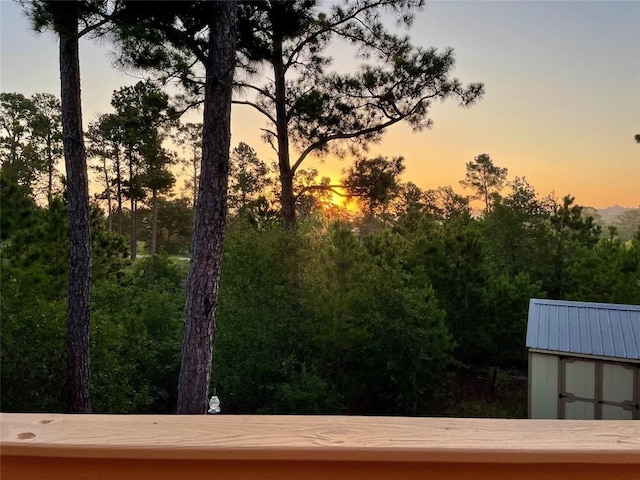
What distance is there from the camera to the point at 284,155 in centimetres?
343

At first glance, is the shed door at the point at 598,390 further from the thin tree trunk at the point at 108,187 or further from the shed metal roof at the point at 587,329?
the thin tree trunk at the point at 108,187

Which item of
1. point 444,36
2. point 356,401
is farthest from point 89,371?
point 444,36

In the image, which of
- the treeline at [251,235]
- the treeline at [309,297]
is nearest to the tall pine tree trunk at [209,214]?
the treeline at [251,235]

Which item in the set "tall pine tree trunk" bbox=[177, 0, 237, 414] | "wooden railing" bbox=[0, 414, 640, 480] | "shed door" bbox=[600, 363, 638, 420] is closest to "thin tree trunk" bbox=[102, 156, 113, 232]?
"tall pine tree trunk" bbox=[177, 0, 237, 414]

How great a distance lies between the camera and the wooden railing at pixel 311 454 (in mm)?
368

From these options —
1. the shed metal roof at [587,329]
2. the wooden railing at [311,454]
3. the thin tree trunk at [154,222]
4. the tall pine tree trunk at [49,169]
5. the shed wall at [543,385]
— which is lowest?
the shed wall at [543,385]

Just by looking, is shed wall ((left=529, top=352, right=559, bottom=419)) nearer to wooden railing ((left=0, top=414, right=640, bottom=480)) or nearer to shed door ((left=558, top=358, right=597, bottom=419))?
shed door ((left=558, top=358, right=597, bottom=419))

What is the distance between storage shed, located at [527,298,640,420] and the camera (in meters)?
2.40

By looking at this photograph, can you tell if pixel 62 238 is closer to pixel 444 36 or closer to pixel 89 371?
pixel 89 371

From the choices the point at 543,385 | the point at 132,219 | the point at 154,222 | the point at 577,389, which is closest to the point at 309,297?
the point at 154,222

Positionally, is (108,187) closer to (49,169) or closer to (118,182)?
(118,182)

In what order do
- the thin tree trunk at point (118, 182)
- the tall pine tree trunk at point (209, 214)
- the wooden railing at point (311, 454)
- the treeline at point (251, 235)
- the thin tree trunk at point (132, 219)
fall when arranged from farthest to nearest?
the thin tree trunk at point (132, 219) < the thin tree trunk at point (118, 182) < the treeline at point (251, 235) < the tall pine tree trunk at point (209, 214) < the wooden railing at point (311, 454)

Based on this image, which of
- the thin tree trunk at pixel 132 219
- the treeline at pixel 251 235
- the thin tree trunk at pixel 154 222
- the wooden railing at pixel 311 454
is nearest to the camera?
the wooden railing at pixel 311 454

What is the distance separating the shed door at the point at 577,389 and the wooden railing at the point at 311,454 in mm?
2532
